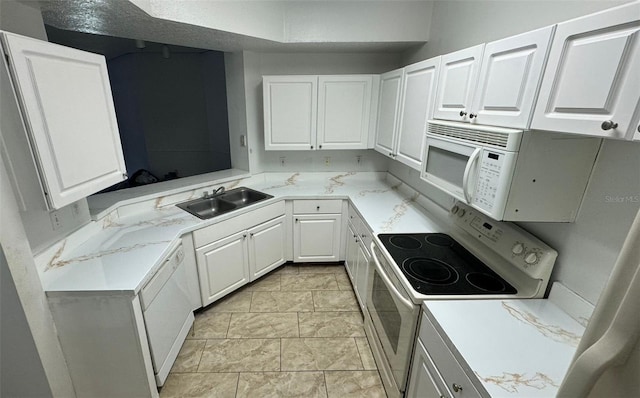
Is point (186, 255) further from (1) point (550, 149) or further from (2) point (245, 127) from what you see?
(1) point (550, 149)

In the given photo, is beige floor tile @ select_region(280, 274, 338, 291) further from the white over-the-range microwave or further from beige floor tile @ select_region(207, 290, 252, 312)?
the white over-the-range microwave

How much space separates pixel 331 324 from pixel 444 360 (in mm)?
1347

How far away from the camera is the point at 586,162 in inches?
45.6

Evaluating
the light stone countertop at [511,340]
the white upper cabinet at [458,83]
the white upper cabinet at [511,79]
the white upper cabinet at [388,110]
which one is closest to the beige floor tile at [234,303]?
the light stone countertop at [511,340]

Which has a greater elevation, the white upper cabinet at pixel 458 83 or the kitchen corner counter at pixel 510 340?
the white upper cabinet at pixel 458 83

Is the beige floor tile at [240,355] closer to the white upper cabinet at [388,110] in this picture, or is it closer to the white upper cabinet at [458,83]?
the white upper cabinet at [388,110]

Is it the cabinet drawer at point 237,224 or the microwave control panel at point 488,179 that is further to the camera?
the cabinet drawer at point 237,224

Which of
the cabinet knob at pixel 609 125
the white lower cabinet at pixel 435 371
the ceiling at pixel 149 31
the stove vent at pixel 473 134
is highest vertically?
the ceiling at pixel 149 31

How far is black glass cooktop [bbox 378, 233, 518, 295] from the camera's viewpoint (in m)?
1.42

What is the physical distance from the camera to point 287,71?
119 inches

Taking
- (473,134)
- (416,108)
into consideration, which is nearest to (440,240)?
(473,134)

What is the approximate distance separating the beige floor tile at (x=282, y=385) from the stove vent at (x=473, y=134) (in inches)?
68.3

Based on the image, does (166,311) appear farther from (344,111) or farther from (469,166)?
(344,111)

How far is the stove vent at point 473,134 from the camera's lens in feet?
3.86
